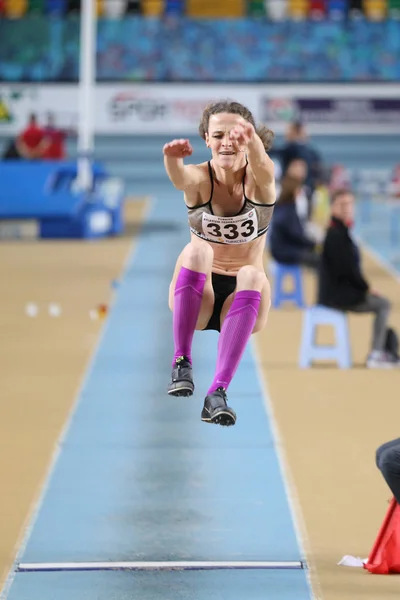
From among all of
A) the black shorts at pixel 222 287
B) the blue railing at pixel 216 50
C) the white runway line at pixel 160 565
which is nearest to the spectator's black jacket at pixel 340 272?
the white runway line at pixel 160 565

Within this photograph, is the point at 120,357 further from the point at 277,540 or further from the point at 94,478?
the point at 277,540

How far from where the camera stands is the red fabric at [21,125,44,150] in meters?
25.8

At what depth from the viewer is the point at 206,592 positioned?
5.97 m

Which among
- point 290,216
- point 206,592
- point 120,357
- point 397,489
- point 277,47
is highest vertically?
point 397,489

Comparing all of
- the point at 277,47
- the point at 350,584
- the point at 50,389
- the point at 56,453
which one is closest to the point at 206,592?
the point at 350,584

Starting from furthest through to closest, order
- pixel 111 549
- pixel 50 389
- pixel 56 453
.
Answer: pixel 50 389 → pixel 56 453 → pixel 111 549

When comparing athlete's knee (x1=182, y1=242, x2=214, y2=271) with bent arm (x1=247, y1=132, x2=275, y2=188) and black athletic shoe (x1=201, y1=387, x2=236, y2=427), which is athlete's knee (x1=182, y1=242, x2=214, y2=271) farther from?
black athletic shoe (x1=201, y1=387, x2=236, y2=427)

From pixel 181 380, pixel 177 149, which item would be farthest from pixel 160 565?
pixel 177 149

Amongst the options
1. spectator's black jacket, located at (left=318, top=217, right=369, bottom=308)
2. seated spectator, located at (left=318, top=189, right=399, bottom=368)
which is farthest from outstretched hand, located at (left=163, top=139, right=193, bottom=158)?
spectator's black jacket, located at (left=318, top=217, right=369, bottom=308)

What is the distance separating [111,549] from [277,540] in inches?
36.6

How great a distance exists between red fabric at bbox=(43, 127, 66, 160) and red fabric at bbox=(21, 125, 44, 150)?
313 millimetres

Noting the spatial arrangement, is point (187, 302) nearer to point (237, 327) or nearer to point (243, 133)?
point (237, 327)

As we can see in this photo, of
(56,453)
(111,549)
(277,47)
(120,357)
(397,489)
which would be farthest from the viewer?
(277,47)

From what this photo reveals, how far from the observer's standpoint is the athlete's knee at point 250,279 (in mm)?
5156
